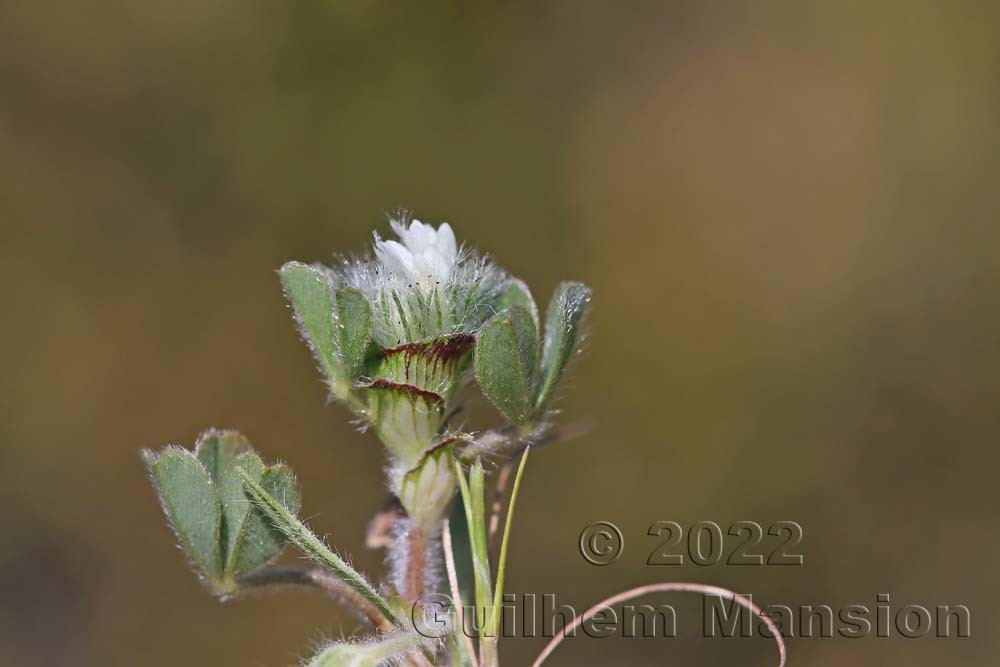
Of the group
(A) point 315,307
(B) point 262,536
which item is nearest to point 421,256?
(A) point 315,307

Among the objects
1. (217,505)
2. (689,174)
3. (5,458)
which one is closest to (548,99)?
(689,174)

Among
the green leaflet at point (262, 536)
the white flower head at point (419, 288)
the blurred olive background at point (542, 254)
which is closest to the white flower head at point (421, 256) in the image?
the white flower head at point (419, 288)

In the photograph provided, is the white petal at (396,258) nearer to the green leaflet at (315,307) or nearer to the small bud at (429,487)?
the green leaflet at (315,307)

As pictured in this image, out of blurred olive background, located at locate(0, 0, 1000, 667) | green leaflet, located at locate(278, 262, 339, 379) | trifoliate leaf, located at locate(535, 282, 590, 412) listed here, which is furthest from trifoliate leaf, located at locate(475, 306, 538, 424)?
blurred olive background, located at locate(0, 0, 1000, 667)

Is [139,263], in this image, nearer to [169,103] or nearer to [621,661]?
[169,103]

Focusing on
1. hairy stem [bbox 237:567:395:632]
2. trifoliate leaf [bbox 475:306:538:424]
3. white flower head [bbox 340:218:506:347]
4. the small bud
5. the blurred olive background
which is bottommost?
hairy stem [bbox 237:567:395:632]

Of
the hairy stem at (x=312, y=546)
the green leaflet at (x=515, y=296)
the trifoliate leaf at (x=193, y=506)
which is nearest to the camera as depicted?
the hairy stem at (x=312, y=546)

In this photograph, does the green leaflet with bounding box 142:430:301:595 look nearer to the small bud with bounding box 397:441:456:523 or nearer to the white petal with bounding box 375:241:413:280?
the small bud with bounding box 397:441:456:523
